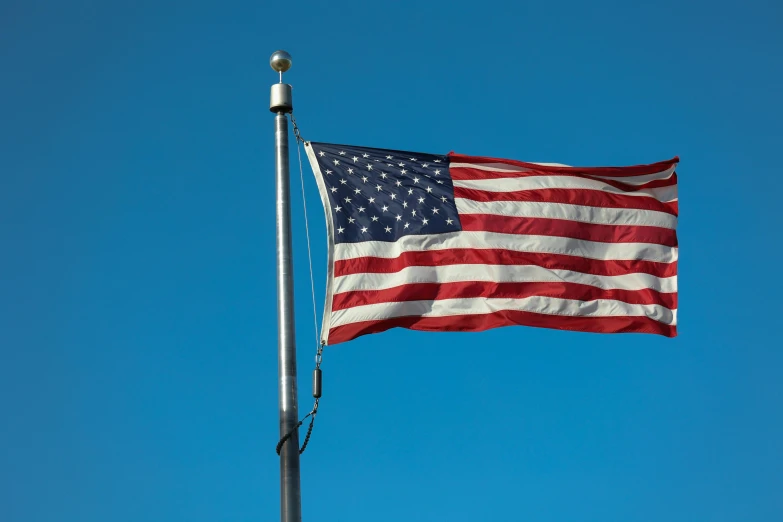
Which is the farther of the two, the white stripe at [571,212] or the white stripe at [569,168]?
the white stripe at [569,168]

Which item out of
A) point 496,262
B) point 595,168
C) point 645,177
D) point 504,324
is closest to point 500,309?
point 504,324

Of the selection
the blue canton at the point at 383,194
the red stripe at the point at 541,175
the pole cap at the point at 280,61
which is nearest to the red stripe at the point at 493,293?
the blue canton at the point at 383,194

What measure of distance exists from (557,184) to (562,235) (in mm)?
1188

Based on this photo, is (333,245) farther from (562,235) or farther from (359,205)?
(562,235)

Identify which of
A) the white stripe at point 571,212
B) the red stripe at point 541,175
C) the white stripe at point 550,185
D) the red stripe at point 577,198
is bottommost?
the white stripe at point 571,212

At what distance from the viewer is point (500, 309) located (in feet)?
64.7

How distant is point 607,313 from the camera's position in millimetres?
20750

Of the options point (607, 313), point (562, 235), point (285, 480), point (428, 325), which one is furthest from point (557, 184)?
point (285, 480)

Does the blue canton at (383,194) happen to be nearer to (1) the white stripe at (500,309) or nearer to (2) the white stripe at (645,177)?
(1) the white stripe at (500,309)

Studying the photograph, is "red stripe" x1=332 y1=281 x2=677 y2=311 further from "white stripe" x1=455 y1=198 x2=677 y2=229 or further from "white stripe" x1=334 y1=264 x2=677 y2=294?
"white stripe" x1=455 y1=198 x2=677 y2=229

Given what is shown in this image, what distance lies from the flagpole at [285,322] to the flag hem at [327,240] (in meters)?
1.81

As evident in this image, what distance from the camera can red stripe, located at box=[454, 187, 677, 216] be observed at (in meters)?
21.0

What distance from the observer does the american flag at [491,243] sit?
744 inches

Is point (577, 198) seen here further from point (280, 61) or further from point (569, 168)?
point (280, 61)
